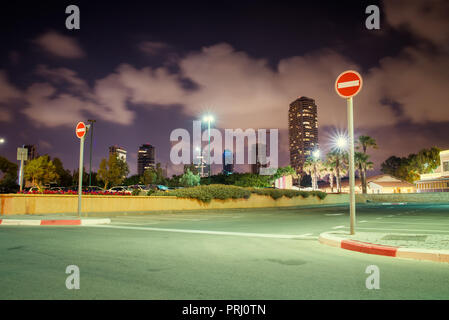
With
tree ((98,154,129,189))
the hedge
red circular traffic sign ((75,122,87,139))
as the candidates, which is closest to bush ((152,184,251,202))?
the hedge

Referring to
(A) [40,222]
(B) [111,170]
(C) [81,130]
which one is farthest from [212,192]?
(B) [111,170]

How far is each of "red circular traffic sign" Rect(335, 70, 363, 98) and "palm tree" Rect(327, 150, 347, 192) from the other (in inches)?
2673

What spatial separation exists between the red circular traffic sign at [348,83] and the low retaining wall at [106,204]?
16.2 m

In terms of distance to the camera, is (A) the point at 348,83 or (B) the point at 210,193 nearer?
(A) the point at 348,83

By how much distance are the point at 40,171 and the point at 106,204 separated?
54.6m

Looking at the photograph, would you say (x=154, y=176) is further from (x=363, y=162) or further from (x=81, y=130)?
(x=81, y=130)

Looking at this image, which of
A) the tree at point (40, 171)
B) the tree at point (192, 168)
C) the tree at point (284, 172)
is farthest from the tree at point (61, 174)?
the tree at point (284, 172)

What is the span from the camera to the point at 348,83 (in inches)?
354

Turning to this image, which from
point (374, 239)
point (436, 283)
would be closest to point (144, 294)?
point (436, 283)

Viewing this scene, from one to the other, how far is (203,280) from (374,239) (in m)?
4.92

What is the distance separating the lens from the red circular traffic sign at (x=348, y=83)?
8.84 meters

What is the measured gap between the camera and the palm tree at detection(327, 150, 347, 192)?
7419cm
